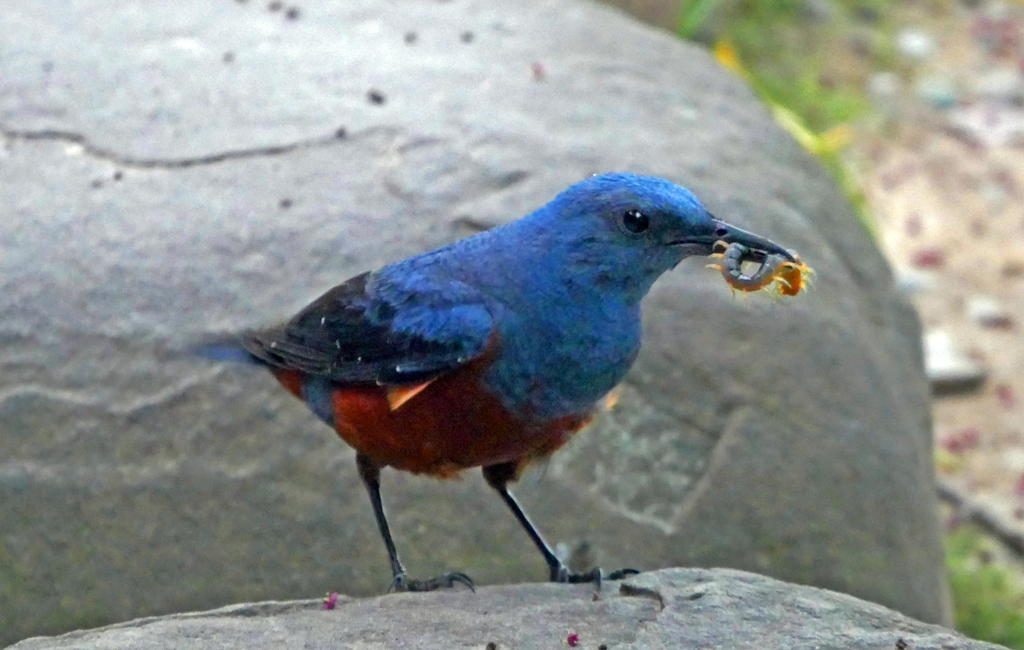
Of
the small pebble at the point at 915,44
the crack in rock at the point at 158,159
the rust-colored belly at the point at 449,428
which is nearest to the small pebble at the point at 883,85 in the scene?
the small pebble at the point at 915,44

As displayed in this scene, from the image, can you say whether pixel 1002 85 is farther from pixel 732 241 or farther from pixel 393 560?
pixel 393 560

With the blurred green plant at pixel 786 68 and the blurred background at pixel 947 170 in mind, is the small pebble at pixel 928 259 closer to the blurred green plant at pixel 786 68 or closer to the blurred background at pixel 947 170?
the blurred background at pixel 947 170

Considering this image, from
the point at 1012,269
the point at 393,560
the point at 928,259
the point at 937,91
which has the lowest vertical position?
the point at 393,560

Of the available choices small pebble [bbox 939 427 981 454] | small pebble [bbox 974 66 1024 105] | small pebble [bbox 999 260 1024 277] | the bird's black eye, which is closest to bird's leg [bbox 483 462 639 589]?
the bird's black eye

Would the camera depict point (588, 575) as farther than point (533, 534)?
No

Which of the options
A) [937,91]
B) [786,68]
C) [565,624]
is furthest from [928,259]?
[565,624]

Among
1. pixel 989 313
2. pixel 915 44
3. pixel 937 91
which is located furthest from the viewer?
pixel 915 44

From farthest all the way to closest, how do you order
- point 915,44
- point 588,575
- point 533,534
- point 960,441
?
point 915,44, point 960,441, point 533,534, point 588,575
